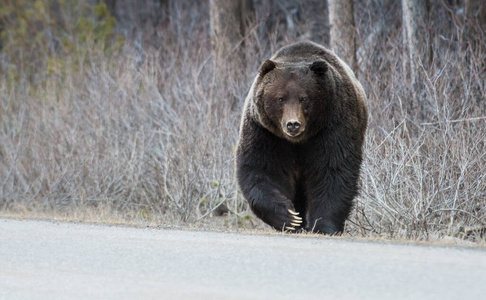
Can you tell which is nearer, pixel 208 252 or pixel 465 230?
pixel 208 252

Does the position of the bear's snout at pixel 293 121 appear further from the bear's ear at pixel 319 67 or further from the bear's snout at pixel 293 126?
the bear's ear at pixel 319 67

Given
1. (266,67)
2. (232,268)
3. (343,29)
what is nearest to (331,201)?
(266,67)

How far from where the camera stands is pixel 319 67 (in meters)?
8.14

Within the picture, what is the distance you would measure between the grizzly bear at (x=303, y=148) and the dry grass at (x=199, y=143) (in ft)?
2.49

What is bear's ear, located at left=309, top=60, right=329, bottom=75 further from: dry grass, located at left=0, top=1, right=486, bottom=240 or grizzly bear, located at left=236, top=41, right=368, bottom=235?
dry grass, located at left=0, top=1, right=486, bottom=240

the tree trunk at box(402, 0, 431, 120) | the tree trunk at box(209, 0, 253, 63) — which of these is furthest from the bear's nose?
the tree trunk at box(209, 0, 253, 63)

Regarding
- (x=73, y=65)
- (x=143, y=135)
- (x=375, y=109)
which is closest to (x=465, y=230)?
(x=375, y=109)

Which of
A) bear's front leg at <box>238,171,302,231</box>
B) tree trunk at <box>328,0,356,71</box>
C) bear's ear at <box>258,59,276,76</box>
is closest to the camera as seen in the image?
bear's front leg at <box>238,171,302,231</box>

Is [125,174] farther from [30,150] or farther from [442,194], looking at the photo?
[442,194]

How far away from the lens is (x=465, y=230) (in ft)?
28.5

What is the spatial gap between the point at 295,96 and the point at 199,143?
4064mm

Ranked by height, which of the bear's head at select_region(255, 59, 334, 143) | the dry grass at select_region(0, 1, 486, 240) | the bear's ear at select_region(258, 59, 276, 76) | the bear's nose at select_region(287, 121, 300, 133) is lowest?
the dry grass at select_region(0, 1, 486, 240)

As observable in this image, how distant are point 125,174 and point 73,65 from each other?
4347 millimetres

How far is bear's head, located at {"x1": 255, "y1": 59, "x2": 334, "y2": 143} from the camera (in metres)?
8.05
